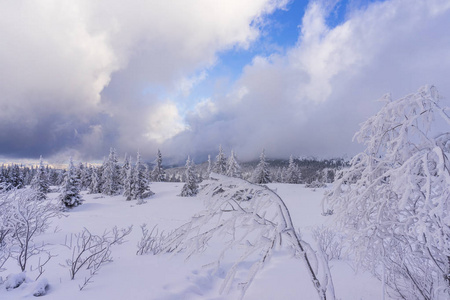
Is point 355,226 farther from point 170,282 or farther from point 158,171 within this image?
point 158,171

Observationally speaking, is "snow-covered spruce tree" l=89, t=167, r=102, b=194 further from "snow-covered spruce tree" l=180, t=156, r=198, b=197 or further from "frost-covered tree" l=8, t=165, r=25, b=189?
"frost-covered tree" l=8, t=165, r=25, b=189

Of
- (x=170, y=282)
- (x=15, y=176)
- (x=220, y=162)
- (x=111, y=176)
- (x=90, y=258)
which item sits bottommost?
(x=170, y=282)

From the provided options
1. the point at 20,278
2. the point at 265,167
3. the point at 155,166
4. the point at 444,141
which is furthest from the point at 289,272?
the point at 155,166

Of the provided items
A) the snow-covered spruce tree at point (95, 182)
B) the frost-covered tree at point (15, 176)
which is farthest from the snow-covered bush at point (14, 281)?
the frost-covered tree at point (15, 176)

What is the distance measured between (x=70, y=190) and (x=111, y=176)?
14301 mm

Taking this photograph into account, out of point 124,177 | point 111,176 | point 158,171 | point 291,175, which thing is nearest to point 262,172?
point 291,175

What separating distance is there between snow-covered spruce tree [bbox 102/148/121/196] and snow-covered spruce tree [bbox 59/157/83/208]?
12628 millimetres

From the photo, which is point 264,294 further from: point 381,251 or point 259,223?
point 259,223

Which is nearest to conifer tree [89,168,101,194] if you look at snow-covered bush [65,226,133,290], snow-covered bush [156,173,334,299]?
snow-covered bush [65,226,133,290]

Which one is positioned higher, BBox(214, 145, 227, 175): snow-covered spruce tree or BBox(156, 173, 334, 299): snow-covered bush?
BBox(214, 145, 227, 175): snow-covered spruce tree

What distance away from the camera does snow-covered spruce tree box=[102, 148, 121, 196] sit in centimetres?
3978

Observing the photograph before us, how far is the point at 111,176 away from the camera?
39.9 meters

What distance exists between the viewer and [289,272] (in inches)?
227

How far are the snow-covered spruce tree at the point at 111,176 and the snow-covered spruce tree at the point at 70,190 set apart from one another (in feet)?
41.4
